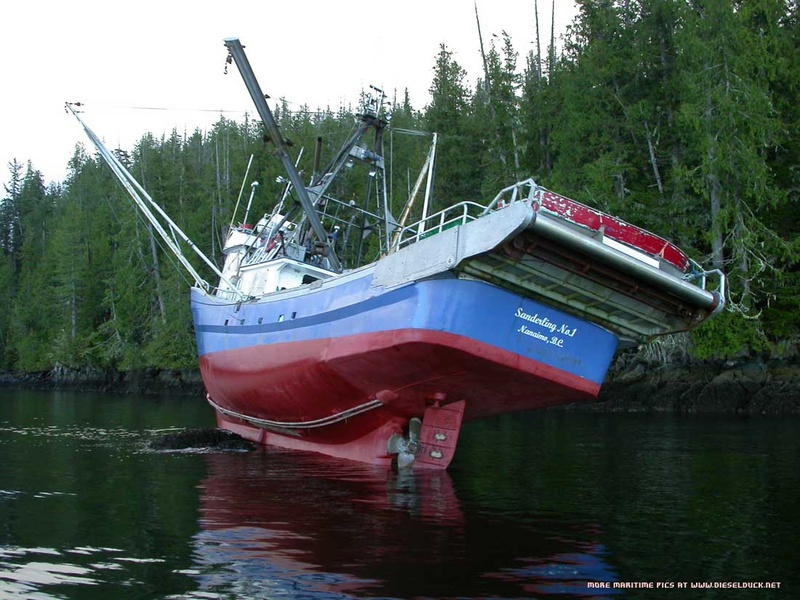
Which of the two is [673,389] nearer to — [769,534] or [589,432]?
[589,432]

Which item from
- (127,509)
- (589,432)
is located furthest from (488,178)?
(127,509)

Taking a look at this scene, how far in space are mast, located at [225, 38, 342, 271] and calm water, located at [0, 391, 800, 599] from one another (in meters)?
5.81

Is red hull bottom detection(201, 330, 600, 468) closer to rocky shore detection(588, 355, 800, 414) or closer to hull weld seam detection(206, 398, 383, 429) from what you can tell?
hull weld seam detection(206, 398, 383, 429)

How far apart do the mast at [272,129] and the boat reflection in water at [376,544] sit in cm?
805

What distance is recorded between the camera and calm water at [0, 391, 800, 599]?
9.02m

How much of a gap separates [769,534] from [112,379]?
60.2m

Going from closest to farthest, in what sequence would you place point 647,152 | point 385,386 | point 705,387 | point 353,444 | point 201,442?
point 385,386 < point 353,444 < point 201,442 < point 705,387 < point 647,152

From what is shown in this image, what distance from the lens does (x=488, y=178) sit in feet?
166

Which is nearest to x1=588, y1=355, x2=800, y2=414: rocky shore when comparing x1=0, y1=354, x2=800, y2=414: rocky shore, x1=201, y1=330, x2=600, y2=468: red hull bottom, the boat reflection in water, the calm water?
x1=0, y1=354, x2=800, y2=414: rocky shore

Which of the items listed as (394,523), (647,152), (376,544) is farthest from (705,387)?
(376,544)

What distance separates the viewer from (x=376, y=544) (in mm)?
10750

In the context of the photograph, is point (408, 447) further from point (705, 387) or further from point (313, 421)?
point (705, 387)

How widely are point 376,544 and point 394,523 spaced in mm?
1363

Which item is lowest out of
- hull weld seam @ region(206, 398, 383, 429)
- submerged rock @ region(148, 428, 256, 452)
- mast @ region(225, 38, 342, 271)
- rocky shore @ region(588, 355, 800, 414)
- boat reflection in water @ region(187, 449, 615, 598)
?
boat reflection in water @ region(187, 449, 615, 598)
